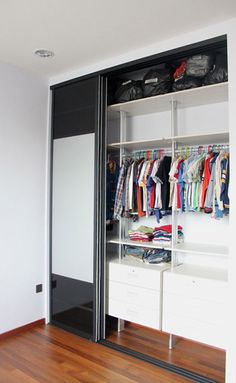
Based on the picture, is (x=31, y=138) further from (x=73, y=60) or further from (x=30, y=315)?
(x=30, y=315)

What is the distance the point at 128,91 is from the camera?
3.27 m

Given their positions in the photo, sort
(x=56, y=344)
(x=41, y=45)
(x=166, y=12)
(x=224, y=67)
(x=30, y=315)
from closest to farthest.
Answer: (x=166, y=12) → (x=224, y=67) → (x=41, y=45) → (x=56, y=344) → (x=30, y=315)

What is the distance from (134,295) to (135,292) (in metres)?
0.03

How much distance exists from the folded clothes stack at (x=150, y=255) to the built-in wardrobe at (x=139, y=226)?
0.4 inches

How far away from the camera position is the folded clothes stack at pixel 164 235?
3227mm

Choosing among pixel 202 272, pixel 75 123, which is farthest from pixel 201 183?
pixel 75 123

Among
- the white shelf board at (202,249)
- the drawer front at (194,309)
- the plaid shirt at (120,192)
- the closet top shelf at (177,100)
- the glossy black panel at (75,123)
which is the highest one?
the closet top shelf at (177,100)

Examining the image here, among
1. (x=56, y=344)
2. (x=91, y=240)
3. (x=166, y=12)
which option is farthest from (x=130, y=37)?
(x=56, y=344)

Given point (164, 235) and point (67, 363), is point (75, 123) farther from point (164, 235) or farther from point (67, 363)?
point (67, 363)

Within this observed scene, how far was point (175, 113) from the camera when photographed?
323 cm

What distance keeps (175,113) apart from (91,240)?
151 cm

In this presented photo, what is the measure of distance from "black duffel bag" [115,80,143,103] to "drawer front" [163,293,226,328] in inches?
75.0

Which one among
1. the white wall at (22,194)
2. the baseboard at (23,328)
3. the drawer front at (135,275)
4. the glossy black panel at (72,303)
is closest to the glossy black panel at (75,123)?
the white wall at (22,194)

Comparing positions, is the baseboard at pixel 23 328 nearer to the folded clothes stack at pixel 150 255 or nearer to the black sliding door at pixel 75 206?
the black sliding door at pixel 75 206
